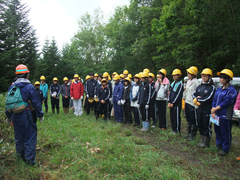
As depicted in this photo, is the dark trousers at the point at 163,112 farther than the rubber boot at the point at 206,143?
Yes

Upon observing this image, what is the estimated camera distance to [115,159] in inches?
144

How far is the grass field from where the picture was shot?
3.16 m

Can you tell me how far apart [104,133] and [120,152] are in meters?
1.58

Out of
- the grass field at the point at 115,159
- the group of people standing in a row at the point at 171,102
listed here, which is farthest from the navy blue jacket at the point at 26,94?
the grass field at the point at 115,159

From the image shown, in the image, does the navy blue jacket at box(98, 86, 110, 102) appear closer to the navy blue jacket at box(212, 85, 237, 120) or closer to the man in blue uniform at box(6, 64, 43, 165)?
the man in blue uniform at box(6, 64, 43, 165)

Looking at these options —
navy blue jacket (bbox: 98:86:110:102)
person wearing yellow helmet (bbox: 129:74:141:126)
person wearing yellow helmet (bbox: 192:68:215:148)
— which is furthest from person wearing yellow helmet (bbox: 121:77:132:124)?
person wearing yellow helmet (bbox: 192:68:215:148)

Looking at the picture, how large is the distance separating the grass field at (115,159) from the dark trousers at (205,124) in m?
0.41

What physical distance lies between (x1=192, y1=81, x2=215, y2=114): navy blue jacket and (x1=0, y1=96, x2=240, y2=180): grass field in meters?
1.02

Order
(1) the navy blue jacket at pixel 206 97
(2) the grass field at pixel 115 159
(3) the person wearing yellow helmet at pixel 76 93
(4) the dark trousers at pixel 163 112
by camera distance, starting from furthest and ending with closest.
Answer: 1. (3) the person wearing yellow helmet at pixel 76 93
2. (4) the dark trousers at pixel 163 112
3. (1) the navy blue jacket at pixel 206 97
4. (2) the grass field at pixel 115 159

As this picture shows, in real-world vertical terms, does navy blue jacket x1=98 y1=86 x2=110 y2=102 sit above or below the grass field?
above

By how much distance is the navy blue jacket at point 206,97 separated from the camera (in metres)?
4.56

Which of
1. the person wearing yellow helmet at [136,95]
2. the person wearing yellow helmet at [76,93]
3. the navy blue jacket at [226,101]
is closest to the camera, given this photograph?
the navy blue jacket at [226,101]

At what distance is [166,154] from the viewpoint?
158 inches

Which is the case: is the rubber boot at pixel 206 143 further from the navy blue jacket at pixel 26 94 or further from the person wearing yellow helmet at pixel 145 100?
the navy blue jacket at pixel 26 94
